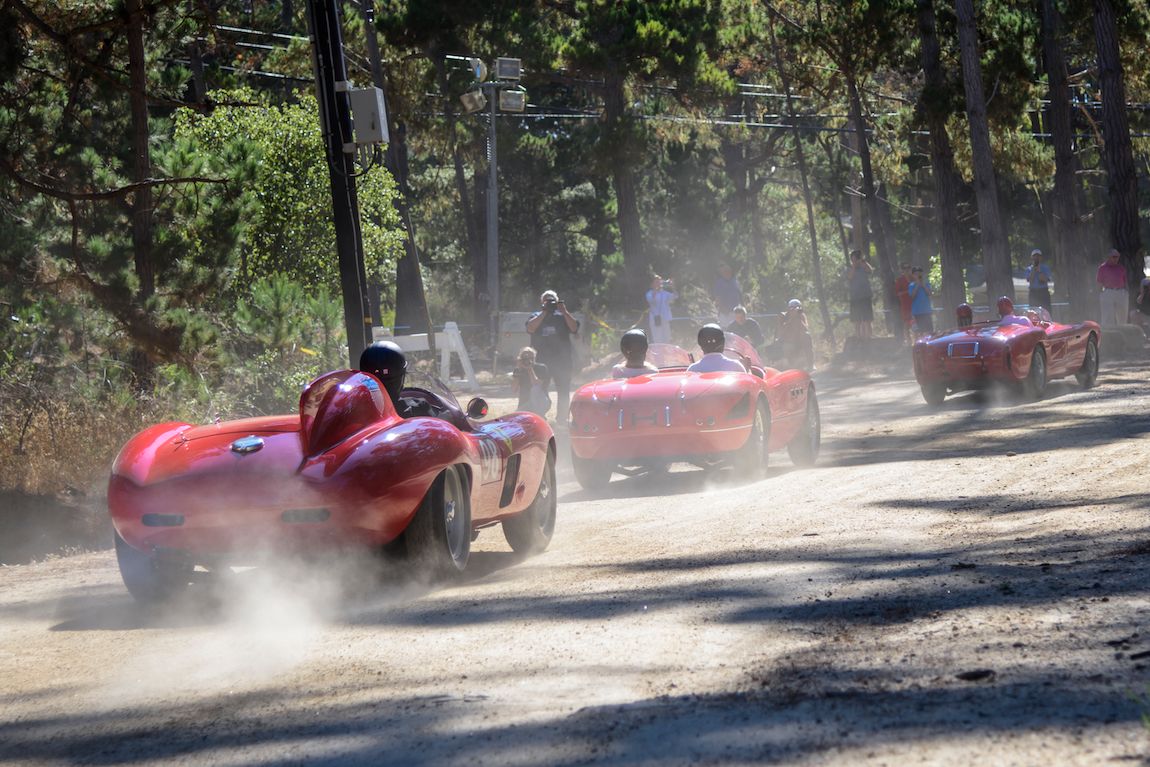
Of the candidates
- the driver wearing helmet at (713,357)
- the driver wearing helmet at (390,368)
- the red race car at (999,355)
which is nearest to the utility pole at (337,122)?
the driver wearing helmet at (713,357)

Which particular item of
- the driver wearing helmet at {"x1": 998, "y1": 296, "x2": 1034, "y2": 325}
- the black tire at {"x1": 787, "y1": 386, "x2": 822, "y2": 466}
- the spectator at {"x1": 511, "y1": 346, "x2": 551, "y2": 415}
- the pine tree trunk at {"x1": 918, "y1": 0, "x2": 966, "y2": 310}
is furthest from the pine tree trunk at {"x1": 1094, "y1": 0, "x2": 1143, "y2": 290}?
the black tire at {"x1": 787, "y1": 386, "x2": 822, "y2": 466}

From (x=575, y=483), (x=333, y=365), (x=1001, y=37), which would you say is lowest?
(x=575, y=483)

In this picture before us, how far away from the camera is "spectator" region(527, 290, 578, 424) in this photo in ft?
68.8

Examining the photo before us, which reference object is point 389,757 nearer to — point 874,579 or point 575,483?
point 874,579

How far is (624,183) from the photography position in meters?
42.3

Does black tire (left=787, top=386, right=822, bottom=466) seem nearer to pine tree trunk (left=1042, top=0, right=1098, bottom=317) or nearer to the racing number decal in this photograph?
Answer: the racing number decal

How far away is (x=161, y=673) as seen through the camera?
667 cm

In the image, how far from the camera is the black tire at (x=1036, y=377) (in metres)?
21.4

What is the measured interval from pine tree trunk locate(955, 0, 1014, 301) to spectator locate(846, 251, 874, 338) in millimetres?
2810

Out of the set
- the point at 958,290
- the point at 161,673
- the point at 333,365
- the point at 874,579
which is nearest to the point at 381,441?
the point at 161,673

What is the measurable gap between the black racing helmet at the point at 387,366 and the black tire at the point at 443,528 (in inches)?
30.9

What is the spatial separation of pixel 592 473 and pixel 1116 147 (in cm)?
2449

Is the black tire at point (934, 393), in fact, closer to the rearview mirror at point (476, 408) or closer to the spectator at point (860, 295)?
the spectator at point (860, 295)

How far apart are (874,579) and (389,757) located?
3.68 metres
